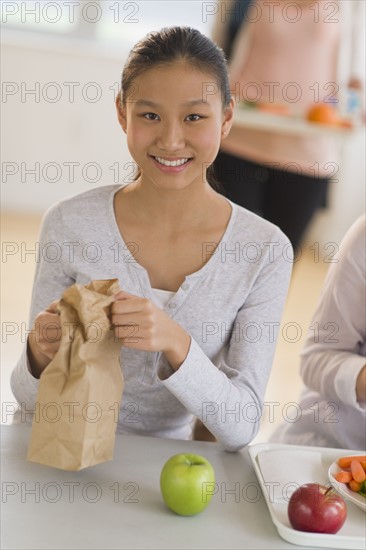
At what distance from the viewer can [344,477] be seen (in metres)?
1.20

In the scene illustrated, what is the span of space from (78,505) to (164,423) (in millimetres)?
371

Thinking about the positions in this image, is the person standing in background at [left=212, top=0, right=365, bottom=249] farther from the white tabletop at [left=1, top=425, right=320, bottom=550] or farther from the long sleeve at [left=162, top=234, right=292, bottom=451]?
the white tabletop at [left=1, top=425, right=320, bottom=550]

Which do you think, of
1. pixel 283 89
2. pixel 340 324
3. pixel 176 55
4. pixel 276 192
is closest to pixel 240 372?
pixel 340 324

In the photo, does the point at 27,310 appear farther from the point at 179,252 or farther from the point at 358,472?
the point at 358,472

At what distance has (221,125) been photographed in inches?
56.1

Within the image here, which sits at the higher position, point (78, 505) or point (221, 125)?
point (221, 125)

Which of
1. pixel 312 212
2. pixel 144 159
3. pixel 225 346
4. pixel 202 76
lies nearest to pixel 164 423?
pixel 225 346

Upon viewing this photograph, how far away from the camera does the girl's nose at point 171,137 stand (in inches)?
52.4

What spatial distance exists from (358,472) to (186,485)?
26 centimetres

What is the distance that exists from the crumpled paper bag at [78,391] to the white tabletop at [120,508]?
0.04 metres

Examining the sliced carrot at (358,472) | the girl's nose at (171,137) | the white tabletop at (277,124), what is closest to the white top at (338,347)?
the sliced carrot at (358,472)

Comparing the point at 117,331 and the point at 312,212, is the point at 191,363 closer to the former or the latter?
the point at 117,331

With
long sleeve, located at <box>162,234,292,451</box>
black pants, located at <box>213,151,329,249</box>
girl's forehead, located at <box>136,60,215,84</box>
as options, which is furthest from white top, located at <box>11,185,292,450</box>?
black pants, located at <box>213,151,329,249</box>

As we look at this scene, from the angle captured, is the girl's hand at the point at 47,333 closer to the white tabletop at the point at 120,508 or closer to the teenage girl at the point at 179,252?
the teenage girl at the point at 179,252
